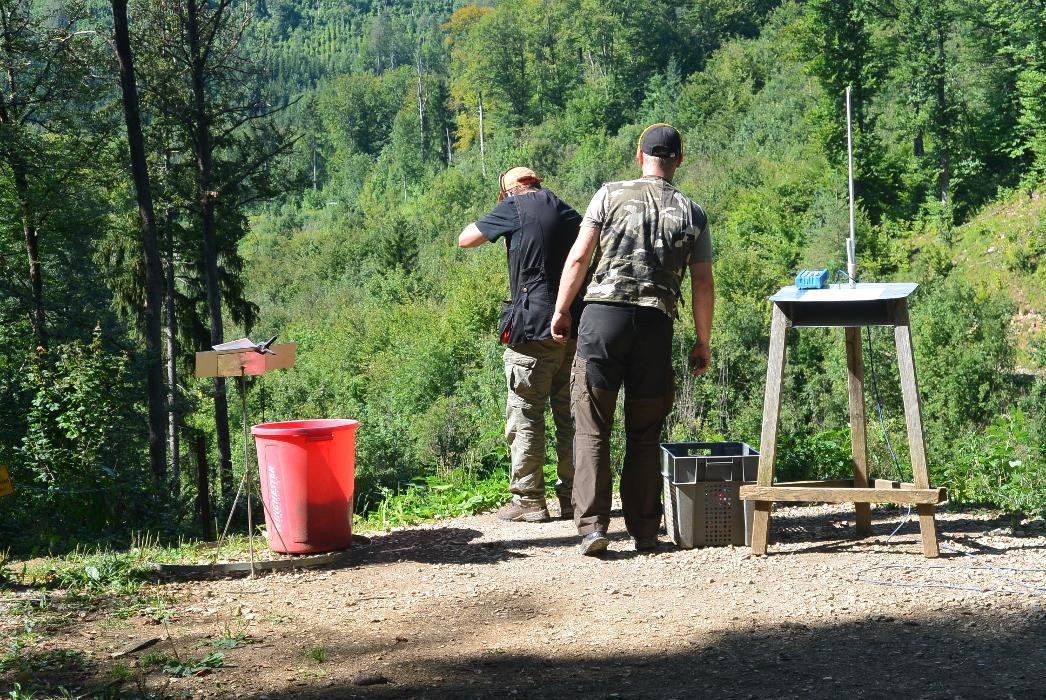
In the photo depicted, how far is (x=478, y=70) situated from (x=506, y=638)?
97832 mm

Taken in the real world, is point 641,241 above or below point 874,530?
above

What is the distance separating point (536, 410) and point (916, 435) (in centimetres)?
219

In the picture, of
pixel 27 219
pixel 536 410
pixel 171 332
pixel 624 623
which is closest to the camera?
pixel 624 623

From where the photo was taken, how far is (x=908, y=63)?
1853 inches

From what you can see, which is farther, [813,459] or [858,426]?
[813,459]

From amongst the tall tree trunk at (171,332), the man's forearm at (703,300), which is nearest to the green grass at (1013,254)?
the tall tree trunk at (171,332)

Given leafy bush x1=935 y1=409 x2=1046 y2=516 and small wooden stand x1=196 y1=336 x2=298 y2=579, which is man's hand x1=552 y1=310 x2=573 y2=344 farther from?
leafy bush x1=935 y1=409 x2=1046 y2=516

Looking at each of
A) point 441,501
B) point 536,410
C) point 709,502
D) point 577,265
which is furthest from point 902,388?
point 441,501

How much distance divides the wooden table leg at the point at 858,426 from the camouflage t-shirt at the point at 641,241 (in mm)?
1096

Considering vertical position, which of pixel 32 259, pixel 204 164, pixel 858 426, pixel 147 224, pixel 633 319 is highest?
pixel 204 164

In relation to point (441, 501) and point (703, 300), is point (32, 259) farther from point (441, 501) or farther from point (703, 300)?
point (703, 300)

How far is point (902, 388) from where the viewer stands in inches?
190

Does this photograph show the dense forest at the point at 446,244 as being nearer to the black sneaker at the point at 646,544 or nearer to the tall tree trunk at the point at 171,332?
the tall tree trunk at the point at 171,332

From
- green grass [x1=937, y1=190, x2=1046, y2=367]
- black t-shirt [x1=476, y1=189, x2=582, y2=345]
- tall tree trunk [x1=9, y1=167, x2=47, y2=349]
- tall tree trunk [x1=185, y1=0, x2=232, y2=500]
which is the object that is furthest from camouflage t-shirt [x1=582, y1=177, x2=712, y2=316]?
green grass [x1=937, y1=190, x2=1046, y2=367]
